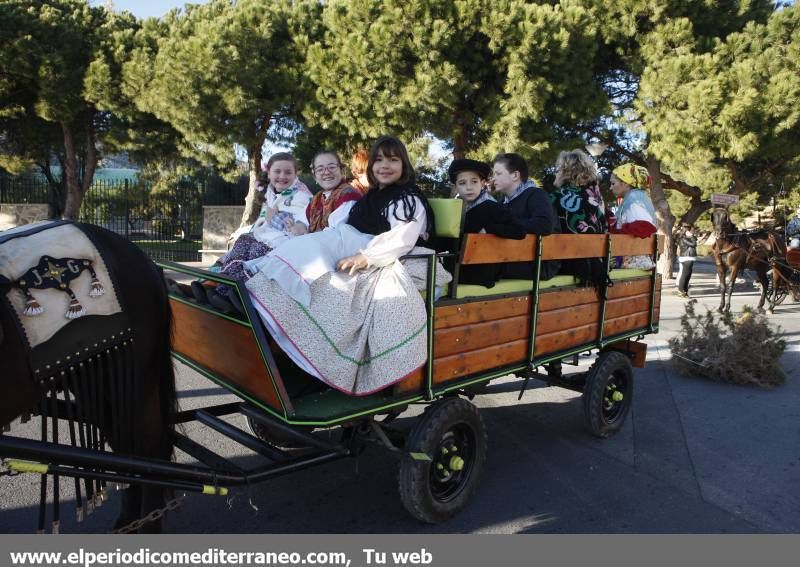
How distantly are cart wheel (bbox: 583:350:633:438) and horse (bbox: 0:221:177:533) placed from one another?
2903 mm

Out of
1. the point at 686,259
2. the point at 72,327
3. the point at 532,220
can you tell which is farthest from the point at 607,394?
the point at 686,259

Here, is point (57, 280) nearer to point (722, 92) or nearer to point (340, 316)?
point (340, 316)

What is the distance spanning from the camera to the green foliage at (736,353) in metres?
5.86

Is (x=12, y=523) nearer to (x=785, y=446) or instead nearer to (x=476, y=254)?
(x=476, y=254)

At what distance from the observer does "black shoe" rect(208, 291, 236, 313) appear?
270 cm

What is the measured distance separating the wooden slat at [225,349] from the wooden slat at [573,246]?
6.24 ft

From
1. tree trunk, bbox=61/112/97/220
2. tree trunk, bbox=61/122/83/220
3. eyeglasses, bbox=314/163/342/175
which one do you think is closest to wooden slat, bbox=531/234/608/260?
eyeglasses, bbox=314/163/342/175

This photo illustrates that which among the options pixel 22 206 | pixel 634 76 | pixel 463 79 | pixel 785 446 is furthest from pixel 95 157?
pixel 785 446

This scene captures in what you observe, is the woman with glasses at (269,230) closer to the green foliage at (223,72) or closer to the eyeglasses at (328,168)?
the eyeglasses at (328,168)

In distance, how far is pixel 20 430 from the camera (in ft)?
13.3

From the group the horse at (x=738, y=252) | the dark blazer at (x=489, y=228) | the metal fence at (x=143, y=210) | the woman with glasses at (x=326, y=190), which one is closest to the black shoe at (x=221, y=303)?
the woman with glasses at (x=326, y=190)

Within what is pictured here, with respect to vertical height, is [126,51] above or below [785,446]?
above

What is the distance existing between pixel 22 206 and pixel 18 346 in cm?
1612

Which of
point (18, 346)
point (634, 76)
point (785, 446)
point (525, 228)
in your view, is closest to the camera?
point (18, 346)
